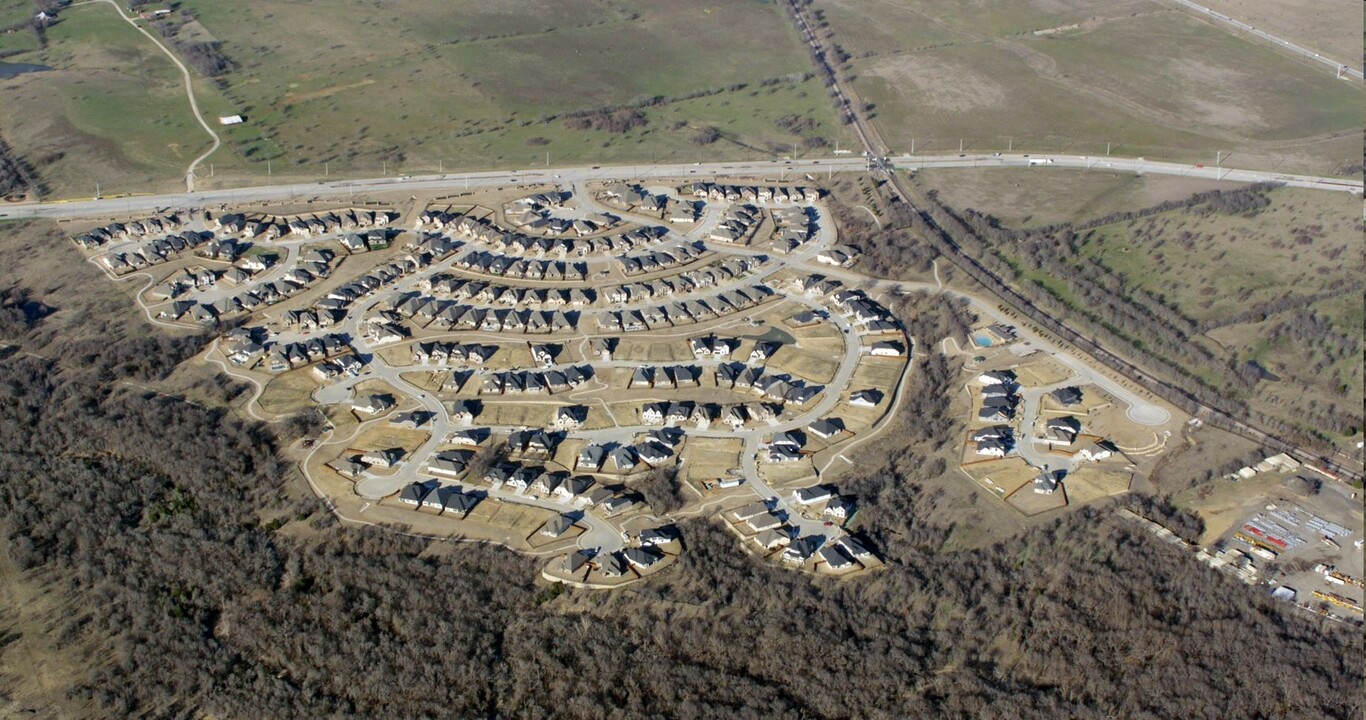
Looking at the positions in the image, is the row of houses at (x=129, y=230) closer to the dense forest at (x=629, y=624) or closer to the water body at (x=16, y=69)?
the dense forest at (x=629, y=624)

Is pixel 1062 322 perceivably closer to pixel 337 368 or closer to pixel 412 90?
pixel 337 368

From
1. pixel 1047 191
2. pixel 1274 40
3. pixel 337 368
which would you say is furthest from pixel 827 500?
pixel 1274 40

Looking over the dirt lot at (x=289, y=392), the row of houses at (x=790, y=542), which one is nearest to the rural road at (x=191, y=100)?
the dirt lot at (x=289, y=392)

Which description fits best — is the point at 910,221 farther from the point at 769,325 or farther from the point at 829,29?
the point at 829,29

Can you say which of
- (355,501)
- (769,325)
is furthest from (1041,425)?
(355,501)

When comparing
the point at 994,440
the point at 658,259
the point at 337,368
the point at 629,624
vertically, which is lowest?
the point at 337,368
